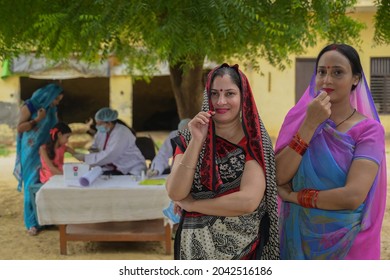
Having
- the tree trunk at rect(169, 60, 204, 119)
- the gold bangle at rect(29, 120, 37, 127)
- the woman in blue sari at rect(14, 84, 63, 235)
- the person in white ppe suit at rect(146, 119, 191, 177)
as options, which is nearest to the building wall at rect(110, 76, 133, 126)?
the tree trunk at rect(169, 60, 204, 119)

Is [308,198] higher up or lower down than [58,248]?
higher up

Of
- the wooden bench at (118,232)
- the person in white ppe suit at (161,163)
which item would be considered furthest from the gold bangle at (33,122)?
the person in white ppe suit at (161,163)

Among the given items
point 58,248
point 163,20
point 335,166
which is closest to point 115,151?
point 58,248

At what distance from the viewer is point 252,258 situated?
8.01 feet

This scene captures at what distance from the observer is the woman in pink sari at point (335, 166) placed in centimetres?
227

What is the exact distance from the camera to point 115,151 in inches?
255

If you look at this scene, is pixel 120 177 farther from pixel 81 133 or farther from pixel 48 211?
pixel 81 133

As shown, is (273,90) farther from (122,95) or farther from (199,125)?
(199,125)

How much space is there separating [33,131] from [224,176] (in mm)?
5039

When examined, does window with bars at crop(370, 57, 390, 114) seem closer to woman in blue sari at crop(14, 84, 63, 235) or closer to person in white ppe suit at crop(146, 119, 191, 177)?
person in white ppe suit at crop(146, 119, 191, 177)

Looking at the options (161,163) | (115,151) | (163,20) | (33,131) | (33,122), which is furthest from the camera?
(33,131)

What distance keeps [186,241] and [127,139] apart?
4314mm
